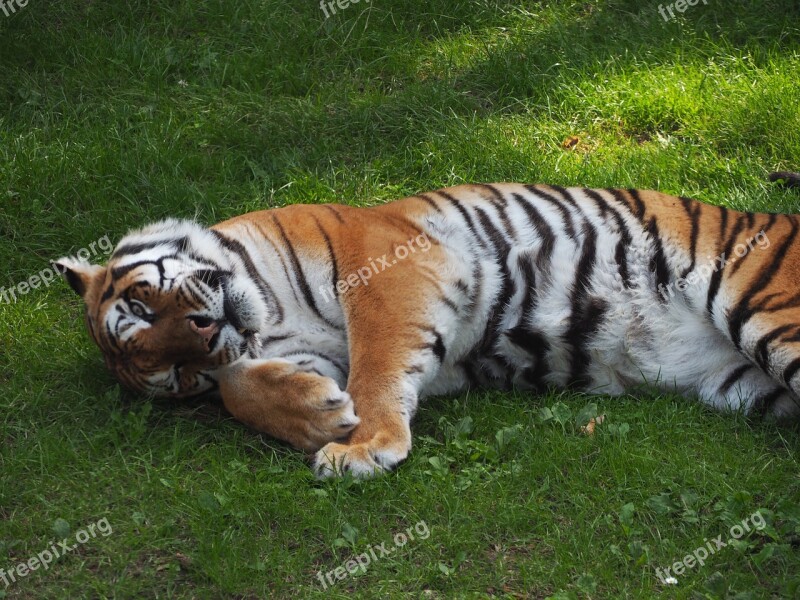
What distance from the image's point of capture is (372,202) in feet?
16.4

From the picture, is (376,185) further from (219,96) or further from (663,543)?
(663,543)

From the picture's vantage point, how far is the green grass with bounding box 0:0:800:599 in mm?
3055

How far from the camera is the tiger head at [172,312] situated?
11.6 ft

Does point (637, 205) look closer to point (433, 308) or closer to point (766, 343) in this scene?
point (766, 343)

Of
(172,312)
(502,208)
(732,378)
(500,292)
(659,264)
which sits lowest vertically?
(732,378)

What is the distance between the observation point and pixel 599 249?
3959 millimetres

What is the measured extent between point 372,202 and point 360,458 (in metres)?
1.96

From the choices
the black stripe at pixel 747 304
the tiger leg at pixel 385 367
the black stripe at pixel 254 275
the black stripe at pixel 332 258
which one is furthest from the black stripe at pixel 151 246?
the black stripe at pixel 747 304

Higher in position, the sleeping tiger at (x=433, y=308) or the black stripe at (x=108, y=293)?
the black stripe at (x=108, y=293)

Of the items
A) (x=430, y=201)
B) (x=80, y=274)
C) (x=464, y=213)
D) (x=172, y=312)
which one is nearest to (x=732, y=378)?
(x=464, y=213)

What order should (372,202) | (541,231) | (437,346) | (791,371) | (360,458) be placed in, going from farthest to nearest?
(372,202)
(541,231)
(437,346)
(791,371)
(360,458)

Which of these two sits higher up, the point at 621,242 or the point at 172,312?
the point at 172,312

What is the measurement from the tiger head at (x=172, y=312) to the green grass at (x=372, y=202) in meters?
0.19

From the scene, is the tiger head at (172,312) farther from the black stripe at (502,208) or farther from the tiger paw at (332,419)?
the black stripe at (502,208)
